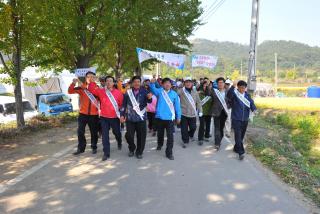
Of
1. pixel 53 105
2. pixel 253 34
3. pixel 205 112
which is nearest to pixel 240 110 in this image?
pixel 205 112

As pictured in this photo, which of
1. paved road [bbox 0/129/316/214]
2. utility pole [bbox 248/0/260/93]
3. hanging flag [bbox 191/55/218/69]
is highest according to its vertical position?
utility pole [bbox 248/0/260/93]

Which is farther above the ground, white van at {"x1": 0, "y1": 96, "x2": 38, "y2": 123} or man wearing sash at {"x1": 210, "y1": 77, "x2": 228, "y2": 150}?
man wearing sash at {"x1": 210, "y1": 77, "x2": 228, "y2": 150}

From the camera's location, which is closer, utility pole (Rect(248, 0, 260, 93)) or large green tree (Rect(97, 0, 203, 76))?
utility pole (Rect(248, 0, 260, 93))

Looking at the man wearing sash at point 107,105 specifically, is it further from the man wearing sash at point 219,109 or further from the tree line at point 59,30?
the tree line at point 59,30

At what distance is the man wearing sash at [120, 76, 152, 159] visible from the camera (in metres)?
7.54

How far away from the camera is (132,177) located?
623 centimetres

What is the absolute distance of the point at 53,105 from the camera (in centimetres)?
1962

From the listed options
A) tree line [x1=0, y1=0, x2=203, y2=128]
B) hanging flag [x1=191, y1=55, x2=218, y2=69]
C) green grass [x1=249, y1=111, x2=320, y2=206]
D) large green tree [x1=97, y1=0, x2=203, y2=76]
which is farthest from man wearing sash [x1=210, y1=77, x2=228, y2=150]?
large green tree [x1=97, y1=0, x2=203, y2=76]

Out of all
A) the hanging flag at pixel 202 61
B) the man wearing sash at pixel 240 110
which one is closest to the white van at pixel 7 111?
the hanging flag at pixel 202 61

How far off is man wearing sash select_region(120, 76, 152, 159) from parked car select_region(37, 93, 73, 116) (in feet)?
42.0

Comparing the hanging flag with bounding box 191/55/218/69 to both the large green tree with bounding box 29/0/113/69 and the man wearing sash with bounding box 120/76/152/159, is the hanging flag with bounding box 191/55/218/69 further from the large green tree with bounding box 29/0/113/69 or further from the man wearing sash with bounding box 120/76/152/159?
the man wearing sash with bounding box 120/76/152/159

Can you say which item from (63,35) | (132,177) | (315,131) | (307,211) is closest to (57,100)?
(63,35)

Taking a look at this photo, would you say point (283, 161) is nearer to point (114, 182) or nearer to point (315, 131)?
point (114, 182)

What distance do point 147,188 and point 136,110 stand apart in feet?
7.51
